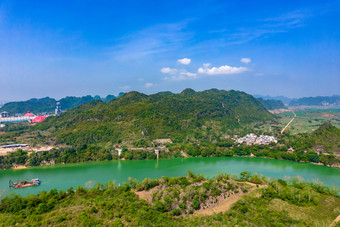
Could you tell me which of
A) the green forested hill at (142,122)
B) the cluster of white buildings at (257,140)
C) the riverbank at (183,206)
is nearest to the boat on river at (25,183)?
the riverbank at (183,206)

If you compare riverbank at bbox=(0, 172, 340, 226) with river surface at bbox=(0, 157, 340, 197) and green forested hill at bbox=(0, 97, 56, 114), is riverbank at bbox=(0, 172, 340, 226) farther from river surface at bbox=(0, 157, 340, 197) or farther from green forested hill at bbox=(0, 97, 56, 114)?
green forested hill at bbox=(0, 97, 56, 114)

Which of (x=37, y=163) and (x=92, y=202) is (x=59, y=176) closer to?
(x=37, y=163)

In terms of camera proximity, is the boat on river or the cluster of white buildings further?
the cluster of white buildings

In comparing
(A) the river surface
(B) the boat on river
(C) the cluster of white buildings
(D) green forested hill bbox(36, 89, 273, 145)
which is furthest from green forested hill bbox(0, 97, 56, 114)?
(C) the cluster of white buildings

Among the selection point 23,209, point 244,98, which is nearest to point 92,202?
point 23,209

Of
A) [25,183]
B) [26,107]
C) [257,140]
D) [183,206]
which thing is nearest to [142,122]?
[257,140]
